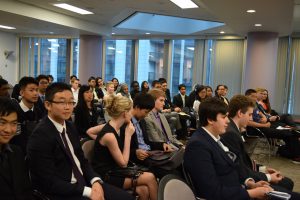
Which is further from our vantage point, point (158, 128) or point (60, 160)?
point (158, 128)

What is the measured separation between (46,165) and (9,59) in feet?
48.1

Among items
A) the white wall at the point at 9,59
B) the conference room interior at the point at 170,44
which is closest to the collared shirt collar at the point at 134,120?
the conference room interior at the point at 170,44

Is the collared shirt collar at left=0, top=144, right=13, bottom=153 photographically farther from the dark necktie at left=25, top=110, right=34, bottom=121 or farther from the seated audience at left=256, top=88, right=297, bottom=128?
the seated audience at left=256, top=88, right=297, bottom=128

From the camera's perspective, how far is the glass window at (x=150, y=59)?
1301 cm

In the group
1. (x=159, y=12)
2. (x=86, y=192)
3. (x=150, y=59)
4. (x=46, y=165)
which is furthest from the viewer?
(x=150, y=59)

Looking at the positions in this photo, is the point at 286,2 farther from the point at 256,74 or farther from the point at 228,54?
the point at 228,54

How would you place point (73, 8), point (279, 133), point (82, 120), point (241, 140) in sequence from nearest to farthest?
1. point (241, 140)
2. point (82, 120)
3. point (279, 133)
4. point (73, 8)

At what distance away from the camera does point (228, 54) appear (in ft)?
37.7

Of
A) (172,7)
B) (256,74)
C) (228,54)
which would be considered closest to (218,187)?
(172,7)

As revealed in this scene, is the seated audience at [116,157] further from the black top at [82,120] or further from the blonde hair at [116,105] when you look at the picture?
the black top at [82,120]

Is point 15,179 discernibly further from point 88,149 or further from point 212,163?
point 212,163

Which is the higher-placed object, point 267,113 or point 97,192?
point 267,113

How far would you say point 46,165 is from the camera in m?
2.04

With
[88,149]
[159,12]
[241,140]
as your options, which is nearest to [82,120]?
[88,149]
